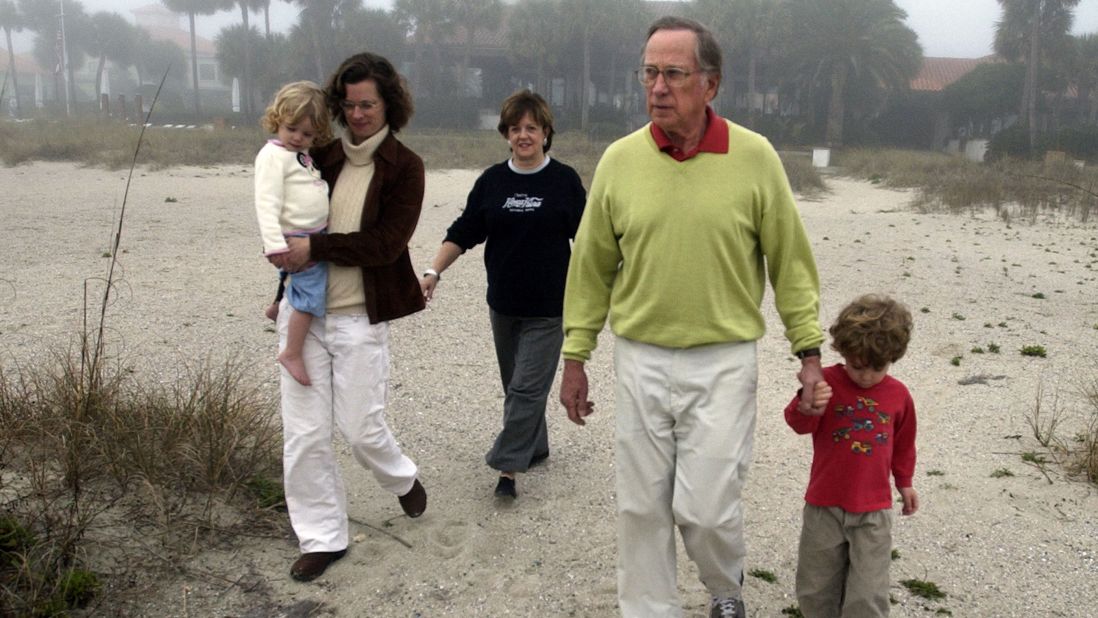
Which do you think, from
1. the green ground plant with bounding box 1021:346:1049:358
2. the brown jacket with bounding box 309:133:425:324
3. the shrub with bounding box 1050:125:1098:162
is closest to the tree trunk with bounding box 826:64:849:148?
the shrub with bounding box 1050:125:1098:162

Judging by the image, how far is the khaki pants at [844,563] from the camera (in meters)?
2.97

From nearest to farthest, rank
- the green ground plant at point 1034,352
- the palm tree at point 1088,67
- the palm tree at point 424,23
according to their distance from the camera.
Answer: the green ground plant at point 1034,352 → the palm tree at point 1088,67 → the palm tree at point 424,23

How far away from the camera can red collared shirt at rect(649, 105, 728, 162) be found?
112 inches

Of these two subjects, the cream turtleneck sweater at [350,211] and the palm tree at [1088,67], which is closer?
the cream turtleneck sweater at [350,211]

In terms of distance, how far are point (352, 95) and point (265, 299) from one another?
18.3 feet

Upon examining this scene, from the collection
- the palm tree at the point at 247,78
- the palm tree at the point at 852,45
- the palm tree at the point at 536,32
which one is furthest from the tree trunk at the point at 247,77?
the palm tree at the point at 852,45

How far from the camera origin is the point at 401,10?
52500 mm

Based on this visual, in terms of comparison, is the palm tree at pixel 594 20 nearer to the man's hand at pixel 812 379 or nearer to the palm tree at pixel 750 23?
the palm tree at pixel 750 23

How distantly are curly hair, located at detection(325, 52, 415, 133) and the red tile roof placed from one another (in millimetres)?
50375

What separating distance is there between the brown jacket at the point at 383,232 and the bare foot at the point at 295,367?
0.30 metres

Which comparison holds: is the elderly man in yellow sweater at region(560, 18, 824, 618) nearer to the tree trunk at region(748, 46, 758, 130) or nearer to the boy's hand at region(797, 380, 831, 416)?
the boy's hand at region(797, 380, 831, 416)

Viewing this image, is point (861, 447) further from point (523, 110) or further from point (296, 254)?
point (523, 110)

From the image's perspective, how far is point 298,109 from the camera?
3379mm

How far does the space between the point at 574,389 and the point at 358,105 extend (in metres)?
1.31
